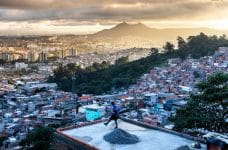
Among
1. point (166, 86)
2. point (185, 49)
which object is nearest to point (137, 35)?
point (185, 49)

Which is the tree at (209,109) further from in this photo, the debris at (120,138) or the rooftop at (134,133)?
the debris at (120,138)

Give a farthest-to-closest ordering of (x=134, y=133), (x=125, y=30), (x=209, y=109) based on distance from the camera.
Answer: (x=125, y=30), (x=209, y=109), (x=134, y=133)

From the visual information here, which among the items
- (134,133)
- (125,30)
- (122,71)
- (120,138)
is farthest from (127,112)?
(125,30)

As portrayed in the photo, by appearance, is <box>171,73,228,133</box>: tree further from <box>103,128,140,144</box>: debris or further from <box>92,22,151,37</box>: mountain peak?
<box>92,22,151,37</box>: mountain peak

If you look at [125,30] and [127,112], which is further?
[125,30]

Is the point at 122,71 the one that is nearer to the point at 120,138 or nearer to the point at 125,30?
the point at 120,138

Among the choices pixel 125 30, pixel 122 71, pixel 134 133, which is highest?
pixel 125 30
